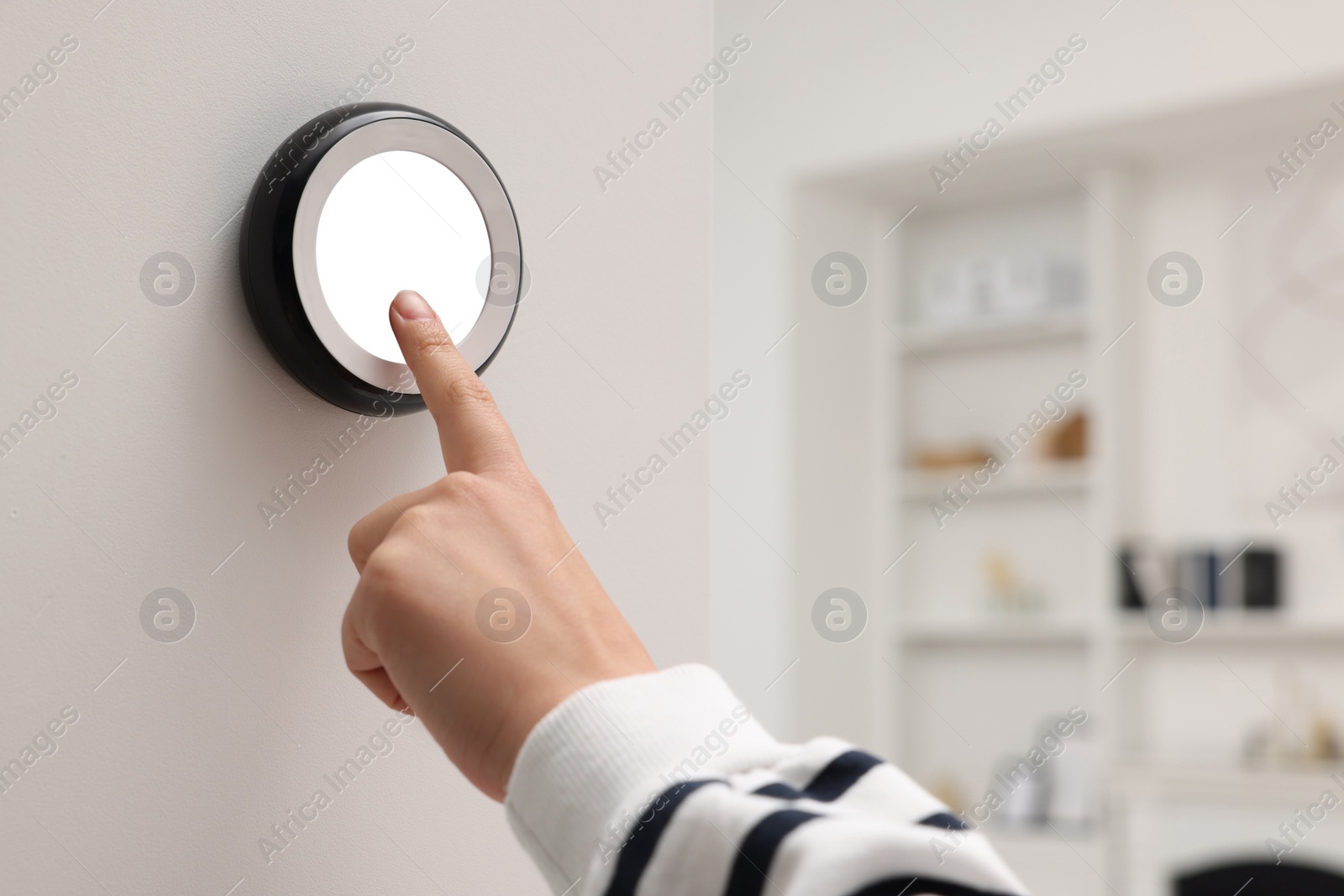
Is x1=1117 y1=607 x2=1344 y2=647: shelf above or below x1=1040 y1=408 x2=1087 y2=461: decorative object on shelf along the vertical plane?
below

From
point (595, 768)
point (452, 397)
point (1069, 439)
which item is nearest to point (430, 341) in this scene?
point (452, 397)

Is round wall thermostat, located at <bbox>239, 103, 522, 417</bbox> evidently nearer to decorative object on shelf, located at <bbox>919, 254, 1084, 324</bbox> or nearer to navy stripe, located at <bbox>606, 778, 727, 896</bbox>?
navy stripe, located at <bbox>606, 778, 727, 896</bbox>

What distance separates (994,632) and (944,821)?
142 inches

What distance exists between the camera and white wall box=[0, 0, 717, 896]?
0.40m

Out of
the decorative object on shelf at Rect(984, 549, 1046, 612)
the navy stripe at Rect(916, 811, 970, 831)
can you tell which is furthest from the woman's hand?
the decorative object on shelf at Rect(984, 549, 1046, 612)

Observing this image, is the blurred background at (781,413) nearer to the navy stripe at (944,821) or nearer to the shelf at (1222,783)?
the shelf at (1222,783)

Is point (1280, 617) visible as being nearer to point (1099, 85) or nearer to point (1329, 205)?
point (1329, 205)

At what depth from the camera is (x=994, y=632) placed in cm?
385

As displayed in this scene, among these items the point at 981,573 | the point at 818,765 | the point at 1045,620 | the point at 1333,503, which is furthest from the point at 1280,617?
the point at 818,765

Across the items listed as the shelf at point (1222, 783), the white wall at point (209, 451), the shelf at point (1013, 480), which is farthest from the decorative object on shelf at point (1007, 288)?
the white wall at point (209, 451)

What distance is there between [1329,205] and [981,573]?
1520 mm

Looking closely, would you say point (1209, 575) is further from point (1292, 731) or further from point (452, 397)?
point (452, 397)

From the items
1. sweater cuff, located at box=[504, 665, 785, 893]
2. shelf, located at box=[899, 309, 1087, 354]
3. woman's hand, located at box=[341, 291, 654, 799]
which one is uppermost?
woman's hand, located at box=[341, 291, 654, 799]

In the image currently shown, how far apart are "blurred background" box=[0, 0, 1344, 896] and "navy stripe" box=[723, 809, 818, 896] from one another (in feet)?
0.64
